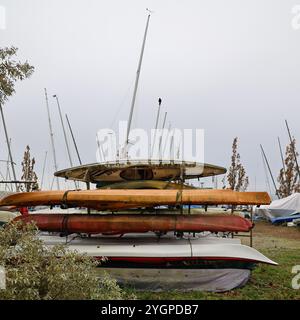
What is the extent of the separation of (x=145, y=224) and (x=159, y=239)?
28.4 inches

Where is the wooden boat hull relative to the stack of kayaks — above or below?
above

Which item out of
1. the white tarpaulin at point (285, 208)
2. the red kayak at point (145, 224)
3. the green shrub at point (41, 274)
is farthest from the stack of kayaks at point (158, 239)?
the white tarpaulin at point (285, 208)

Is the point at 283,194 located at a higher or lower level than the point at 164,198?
lower

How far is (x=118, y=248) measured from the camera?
581 cm

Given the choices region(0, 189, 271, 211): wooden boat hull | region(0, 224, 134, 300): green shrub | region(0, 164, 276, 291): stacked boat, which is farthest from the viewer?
region(0, 189, 271, 211): wooden boat hull

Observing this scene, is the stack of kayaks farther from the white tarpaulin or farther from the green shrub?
the white tarpaulin

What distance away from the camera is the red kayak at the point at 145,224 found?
20.3 feet

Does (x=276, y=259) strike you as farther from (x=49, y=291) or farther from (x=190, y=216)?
(x=49, y=291)

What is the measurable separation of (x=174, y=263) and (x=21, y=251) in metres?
2.64

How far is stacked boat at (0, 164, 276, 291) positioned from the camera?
5.62m

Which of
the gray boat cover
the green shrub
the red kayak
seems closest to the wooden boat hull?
the red kayak

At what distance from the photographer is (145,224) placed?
6227 millimetres

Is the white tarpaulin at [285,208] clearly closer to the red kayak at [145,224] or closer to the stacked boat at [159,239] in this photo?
the red kayak at [145,224]
